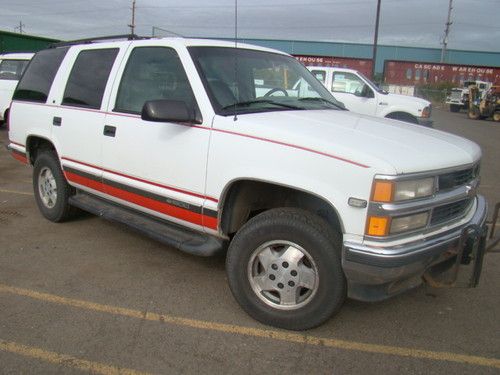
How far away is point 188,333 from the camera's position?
3307 mm

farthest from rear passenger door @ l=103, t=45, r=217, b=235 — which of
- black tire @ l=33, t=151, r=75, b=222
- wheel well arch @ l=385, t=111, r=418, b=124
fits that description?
wheel well arch @ l=385, t=111, r=418, b=124

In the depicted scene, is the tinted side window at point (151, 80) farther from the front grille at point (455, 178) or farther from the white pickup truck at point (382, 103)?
the white pickup truck at point (382, 103)

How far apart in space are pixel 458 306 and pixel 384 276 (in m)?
1.35

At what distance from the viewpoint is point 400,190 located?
279 centimetres

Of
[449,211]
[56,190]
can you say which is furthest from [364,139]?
[56,190]

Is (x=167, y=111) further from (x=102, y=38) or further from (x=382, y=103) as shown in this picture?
(x=382, y=103)

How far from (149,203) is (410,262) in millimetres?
2117

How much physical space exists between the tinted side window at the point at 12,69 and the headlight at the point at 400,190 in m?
12.4

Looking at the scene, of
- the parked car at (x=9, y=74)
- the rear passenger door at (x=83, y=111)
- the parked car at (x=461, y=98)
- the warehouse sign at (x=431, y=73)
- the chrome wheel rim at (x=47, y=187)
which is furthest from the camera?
the warehouse sign at (x=431, y=73)

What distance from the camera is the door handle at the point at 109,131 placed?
13.8ft

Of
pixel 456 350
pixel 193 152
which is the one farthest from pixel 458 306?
pixel 193 152

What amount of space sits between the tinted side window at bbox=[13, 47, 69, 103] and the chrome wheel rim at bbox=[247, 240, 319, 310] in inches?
127

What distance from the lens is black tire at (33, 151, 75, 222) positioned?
17.0 ft

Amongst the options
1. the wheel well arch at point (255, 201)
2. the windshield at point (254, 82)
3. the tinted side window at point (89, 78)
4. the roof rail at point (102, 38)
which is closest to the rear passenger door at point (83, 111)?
the tinted side window at point (89, 78)
